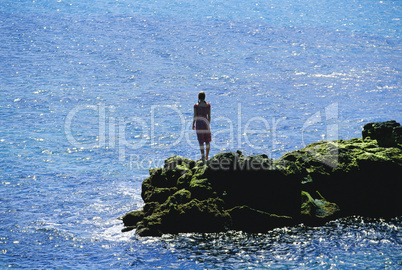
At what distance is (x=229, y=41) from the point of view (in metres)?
45.8

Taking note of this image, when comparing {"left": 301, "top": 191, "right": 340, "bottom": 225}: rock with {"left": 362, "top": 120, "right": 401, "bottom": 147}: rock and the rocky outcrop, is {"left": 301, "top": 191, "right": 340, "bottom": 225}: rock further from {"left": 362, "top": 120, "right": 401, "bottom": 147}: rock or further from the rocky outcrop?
{"left": 362, "top": 120, "right": 401, "bottom": 147}: rock

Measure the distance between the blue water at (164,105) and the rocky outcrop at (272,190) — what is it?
0.43 metres

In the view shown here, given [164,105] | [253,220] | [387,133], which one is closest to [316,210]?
[253,220]

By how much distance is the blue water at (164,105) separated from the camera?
1274 centimetres

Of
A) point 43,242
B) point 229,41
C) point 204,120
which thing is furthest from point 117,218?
point 229,41

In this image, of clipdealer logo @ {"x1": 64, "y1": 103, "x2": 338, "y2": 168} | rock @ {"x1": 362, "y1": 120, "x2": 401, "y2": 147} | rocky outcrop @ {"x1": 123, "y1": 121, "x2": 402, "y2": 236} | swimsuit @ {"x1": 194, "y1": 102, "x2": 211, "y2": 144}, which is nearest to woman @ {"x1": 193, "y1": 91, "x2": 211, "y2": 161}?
swimsuit @ {"x1": 194, "y1": 102, "x2": 211, "y2": 144}

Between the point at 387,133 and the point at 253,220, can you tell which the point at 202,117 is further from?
the point at 387,133

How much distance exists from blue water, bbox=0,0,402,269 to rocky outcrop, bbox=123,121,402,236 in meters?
0.43

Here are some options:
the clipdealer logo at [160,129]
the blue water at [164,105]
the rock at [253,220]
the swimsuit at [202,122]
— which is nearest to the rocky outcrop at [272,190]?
the rock at [253,220]

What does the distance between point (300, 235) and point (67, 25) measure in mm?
41717

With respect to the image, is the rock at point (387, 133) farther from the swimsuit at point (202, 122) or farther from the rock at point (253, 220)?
the swimsuit at point (202, 122)

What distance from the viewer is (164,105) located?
97.2 feet

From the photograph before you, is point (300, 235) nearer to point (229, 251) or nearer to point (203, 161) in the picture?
point (229, 251)

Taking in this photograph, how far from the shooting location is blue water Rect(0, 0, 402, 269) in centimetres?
1274
